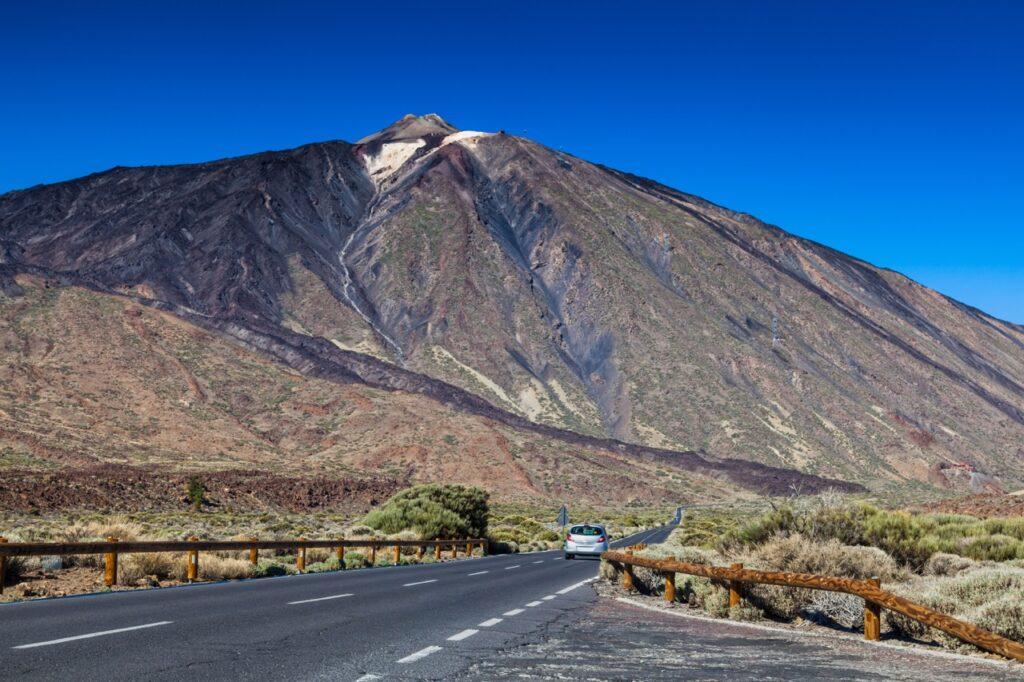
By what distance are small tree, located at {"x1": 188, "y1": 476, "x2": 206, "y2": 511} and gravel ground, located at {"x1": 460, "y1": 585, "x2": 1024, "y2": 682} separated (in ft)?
177

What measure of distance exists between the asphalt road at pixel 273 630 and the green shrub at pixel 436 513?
21.4 metres

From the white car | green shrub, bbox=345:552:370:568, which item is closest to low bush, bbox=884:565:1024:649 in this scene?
green shrub, bbox=345:552:370:568

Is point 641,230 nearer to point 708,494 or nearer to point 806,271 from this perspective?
point 806,271

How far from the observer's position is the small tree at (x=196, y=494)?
209ft

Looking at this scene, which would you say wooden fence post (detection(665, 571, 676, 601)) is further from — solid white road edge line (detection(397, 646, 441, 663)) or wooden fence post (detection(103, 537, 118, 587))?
wooden fence post (detection(103, 537, 118, 587))

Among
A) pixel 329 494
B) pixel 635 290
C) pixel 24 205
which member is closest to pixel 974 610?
pixel 329 494

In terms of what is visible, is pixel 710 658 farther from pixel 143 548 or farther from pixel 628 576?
pixel 143 548

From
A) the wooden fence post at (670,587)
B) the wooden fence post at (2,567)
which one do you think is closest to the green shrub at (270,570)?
the wooden fence post at (2,567)

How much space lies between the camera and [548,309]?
158m

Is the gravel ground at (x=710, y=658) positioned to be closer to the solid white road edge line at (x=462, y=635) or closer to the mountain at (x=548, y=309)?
the solid white road edge line at (x=462, y=635)

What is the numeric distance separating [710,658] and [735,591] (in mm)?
4845

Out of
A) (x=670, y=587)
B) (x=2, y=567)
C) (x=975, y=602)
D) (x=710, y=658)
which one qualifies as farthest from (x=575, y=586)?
(x=710, y=658)

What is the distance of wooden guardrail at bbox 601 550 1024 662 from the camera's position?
34.3 ft

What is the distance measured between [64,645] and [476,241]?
516ft
